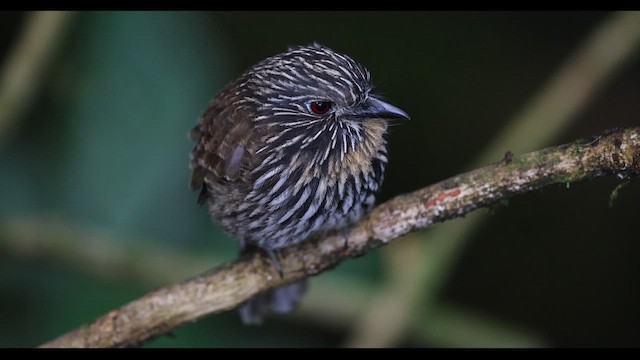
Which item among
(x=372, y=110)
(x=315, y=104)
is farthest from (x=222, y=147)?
(x=372, y=110)

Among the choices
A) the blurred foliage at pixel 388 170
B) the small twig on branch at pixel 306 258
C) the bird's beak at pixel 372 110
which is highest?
the blurred foliage at pixel 388 170

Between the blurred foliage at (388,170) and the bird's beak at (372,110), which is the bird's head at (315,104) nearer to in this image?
the bird's beak at (372,110)

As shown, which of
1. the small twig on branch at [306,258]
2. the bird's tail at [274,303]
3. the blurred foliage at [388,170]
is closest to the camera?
the small twig on branch at [306,258]

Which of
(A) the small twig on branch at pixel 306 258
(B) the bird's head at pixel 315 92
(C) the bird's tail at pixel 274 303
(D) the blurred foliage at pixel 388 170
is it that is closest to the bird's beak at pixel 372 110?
(B) the bird's head at pixel 315 92

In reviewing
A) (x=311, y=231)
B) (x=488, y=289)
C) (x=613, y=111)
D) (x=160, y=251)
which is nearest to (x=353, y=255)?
(x=311, y=231)

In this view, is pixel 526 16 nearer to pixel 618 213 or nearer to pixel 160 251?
pixel 618 213

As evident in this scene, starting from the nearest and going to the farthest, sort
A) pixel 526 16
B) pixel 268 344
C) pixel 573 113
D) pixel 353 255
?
1. pixel 353 255
2. pixel 573 113
3. pixel 268 344
4. pixel 526 16

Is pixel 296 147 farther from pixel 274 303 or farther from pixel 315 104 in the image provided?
pixel 274 303

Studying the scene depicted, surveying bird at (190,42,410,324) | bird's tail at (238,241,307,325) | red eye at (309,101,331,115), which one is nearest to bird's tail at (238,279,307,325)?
bird's tail at (238,241,307,325)
